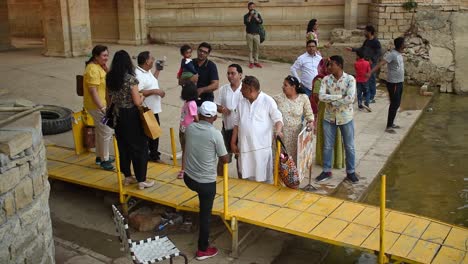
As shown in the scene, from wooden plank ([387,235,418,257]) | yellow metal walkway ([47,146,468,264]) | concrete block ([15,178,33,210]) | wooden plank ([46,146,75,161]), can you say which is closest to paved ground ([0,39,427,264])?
yellow metal walkway ([47,146,468,264])

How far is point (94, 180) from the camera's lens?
7.28 meters

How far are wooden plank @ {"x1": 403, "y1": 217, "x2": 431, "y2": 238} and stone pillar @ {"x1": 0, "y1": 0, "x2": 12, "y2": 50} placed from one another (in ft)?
47.5

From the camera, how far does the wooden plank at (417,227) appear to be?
5625 mm

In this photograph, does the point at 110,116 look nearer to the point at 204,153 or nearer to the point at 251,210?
the point at 204,153

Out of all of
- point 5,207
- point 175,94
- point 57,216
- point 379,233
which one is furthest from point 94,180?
point 175,94

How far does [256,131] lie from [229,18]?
12.7 m

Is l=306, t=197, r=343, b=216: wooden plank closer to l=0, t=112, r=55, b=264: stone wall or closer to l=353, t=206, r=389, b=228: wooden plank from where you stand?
l=353, t=206, r=389, b=228: wooden plank

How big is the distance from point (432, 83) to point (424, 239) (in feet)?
36.4

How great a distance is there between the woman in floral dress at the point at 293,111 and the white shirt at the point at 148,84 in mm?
1721

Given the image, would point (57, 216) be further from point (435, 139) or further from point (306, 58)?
point (435, 139)

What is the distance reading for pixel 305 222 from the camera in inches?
233

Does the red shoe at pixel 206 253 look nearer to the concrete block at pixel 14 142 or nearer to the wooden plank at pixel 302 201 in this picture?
the wooden plank at pixel 302 201

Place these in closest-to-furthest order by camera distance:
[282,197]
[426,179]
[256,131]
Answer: [282,197] → [256,131] → [426,179]

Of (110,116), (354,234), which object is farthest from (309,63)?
(354,234)
